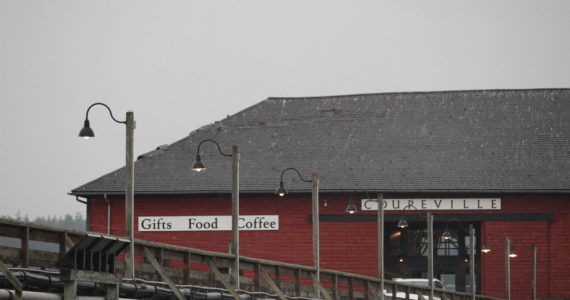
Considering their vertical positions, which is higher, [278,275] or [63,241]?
[63,241]

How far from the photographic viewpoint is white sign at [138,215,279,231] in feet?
190

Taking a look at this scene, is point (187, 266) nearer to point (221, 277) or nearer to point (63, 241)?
point (221, 277)

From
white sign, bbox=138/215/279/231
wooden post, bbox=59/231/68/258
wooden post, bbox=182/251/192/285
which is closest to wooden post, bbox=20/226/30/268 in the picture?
wooden post, bbox=59/231/68/258

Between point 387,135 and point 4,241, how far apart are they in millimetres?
29397

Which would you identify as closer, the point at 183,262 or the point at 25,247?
the point at 25,247

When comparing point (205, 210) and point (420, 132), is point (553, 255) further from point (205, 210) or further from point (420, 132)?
point (205, 210)

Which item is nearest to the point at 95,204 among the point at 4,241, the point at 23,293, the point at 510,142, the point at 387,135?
the point at 387,135

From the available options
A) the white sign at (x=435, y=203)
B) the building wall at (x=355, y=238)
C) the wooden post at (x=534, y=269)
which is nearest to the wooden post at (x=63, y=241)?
the building wall at (x=355, y=238)

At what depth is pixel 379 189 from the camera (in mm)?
57719

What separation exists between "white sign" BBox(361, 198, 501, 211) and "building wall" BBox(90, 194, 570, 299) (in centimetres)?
24

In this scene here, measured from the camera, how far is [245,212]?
5819cm

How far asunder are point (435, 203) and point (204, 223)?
29.9 feet

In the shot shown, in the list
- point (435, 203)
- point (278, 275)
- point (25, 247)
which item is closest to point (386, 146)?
point (435, 203)

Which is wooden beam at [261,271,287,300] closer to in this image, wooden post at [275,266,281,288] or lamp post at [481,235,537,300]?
wooden post at [275,266,281,288]
